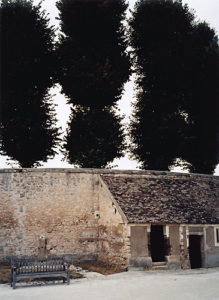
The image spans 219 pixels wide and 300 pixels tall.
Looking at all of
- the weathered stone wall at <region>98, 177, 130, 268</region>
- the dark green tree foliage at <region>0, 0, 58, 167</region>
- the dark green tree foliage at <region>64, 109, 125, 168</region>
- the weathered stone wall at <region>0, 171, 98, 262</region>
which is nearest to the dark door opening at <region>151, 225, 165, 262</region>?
the weathered stone wall at <region>98, 177, 130, 268</region>

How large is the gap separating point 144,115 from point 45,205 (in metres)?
11.4

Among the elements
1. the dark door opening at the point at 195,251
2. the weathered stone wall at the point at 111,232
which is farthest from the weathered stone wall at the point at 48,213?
the dark door opening at the point at 195,251

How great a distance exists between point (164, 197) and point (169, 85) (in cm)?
1030

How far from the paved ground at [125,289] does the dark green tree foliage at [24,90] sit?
36.8ft

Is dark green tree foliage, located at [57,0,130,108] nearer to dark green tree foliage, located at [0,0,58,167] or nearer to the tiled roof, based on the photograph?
dark green tree foliage, located at [0,0,58,167]

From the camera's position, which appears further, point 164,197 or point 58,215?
point 164,197

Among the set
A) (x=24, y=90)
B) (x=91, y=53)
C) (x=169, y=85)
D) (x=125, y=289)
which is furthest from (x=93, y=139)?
(x=125, y=289)

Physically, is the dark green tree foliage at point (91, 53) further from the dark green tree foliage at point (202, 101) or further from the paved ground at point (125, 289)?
the paved ground at point (125, 289)

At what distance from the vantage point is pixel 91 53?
2623cm

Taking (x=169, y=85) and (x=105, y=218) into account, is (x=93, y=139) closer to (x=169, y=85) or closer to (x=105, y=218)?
(x=105, y=218)

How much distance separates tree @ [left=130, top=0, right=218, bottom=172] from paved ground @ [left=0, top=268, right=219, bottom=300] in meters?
12.9

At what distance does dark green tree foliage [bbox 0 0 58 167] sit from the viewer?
24.0 meters

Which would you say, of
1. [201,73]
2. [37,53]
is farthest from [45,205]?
[201,73]

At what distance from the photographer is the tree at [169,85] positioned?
2689 cm
